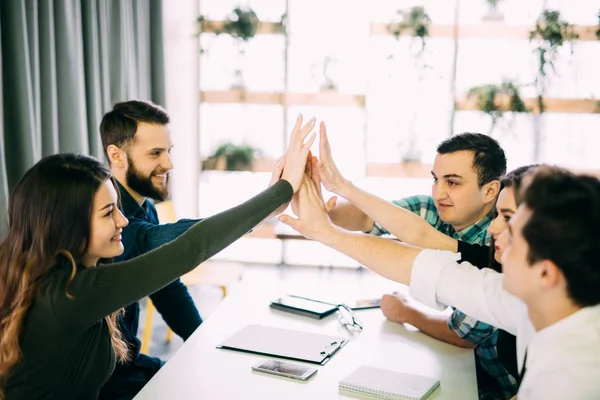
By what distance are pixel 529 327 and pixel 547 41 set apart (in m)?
4.07

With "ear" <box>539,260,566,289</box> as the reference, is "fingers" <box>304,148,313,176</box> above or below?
above

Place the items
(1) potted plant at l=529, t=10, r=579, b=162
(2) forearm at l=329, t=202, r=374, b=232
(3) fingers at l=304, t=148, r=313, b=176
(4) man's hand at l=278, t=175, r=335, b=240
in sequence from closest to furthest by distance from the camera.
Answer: (4) man's hand at l=278, t=175, r=335, b=240, (3) fingers at l=304, t=148, r=313, b=176, (2) forearm at l=329, t=202, r=374, b=232, (1) potted plant at l=529, t=10, r=579, b=162

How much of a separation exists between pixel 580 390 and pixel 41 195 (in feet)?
3.91

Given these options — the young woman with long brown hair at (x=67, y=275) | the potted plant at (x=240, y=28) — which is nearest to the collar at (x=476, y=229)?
the young woman with long brown hair at (x=67, y=275)

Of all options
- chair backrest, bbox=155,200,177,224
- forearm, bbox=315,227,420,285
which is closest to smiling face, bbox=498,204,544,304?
forearm, bbox=315,227,420,285

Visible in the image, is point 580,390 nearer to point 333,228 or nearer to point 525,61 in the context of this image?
point 333,228

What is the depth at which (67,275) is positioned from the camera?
4.65ft

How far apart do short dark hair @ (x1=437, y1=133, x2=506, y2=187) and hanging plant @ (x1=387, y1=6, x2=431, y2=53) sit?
283cm

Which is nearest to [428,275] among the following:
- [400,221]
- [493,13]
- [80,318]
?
[400,221]

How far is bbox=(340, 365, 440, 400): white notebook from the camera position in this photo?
1448mm

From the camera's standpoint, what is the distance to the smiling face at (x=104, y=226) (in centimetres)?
152

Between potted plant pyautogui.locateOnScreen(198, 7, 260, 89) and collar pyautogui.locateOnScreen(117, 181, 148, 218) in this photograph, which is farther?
potted plant pyautogui.locateOnScreen(198, 7, 260, 89)

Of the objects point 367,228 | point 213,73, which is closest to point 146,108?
point 367,228

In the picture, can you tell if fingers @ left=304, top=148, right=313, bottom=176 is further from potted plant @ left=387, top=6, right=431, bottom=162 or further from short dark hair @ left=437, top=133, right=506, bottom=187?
potted plant @ left=387, top=6, right=431, bottom=162
